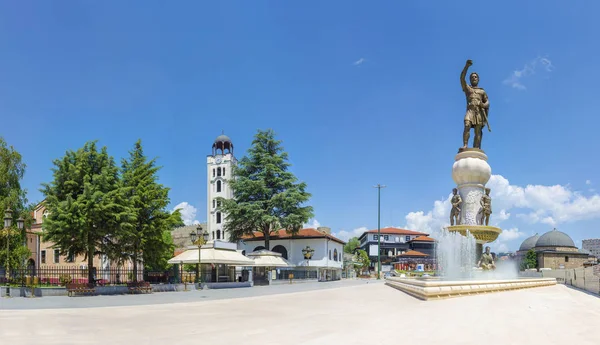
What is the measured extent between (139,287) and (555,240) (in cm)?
7676

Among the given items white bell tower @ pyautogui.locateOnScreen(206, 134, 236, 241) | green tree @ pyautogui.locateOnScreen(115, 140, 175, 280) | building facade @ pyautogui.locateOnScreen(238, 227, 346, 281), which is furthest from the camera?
white bell tower @ pyautogui.locateOnScreen(206, 134, 236, 241)

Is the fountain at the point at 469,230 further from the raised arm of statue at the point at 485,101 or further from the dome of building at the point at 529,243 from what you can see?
the dome of building at the point at 529,243

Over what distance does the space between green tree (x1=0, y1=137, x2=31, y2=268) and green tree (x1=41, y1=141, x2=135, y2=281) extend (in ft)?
30.4

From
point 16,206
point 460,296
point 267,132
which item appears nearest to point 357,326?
point 460,296

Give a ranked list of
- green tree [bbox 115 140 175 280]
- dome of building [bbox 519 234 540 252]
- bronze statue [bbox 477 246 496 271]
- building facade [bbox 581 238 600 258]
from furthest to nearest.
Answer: building facade [bbox 581 238 600 258]
dome of building [bbox 519 234 540 252]
green tree [bbox 115 140 175 280]
bronze statue [bbox 477 246 496 271]

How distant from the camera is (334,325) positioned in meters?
10.4

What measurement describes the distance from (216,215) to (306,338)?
6884 centimetres

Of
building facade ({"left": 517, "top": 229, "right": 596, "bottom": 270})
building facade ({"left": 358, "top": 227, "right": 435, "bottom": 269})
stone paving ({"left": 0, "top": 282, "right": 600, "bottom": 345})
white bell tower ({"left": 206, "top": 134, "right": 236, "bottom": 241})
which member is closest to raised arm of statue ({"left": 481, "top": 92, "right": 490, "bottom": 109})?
stone paving ({"left": 0, "top": 282, "right": 600, "bottom": 345})

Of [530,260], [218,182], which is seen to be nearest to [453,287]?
[218,182]

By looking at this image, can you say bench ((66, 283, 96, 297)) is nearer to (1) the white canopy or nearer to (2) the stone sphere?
(1) the white canopy

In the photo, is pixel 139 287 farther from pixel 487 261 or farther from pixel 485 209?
pixel 485 209

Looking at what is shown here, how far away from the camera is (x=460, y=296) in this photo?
15.2m

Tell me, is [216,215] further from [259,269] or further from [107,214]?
[107,214]

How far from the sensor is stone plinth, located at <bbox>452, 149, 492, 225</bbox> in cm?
2153
